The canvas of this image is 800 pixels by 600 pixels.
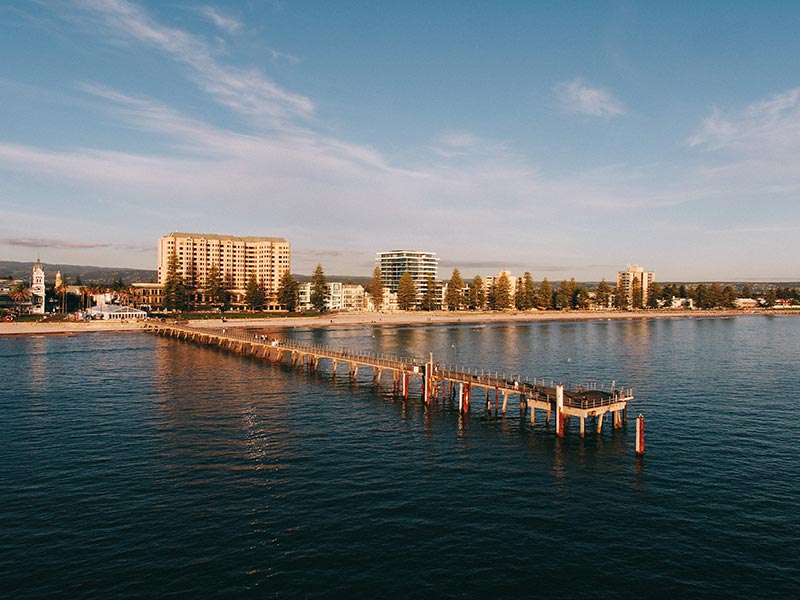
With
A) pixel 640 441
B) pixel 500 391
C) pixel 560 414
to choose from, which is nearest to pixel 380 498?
pixel 560 414

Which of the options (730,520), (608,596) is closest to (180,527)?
(608,596)

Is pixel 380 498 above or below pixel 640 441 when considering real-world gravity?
below

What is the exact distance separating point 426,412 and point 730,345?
103m

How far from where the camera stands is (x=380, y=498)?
3600cm

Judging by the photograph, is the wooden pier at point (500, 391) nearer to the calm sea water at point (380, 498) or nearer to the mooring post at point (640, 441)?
the calm sea water at point (380, 498)

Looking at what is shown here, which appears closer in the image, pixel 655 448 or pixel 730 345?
pixel 655 448

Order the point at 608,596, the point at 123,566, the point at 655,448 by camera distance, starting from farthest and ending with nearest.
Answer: the point at 655,448 < the point at 123,566 < the point at 608,596

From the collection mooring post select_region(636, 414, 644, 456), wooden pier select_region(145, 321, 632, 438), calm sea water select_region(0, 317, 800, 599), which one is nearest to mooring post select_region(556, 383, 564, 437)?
wooden pier select_region(145, 321, 632, 438)

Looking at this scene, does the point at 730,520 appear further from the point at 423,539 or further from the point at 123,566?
the point at 123,566

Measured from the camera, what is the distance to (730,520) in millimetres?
33031

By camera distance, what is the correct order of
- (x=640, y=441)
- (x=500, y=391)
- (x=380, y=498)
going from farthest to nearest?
(x=500, y=391)
(x=640, y=441)
(x=380, y=498)

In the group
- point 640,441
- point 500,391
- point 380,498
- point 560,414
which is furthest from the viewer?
point 500,391

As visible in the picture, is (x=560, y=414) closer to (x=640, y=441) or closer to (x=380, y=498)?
(x=640, y=441)

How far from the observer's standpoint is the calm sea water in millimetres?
26812
